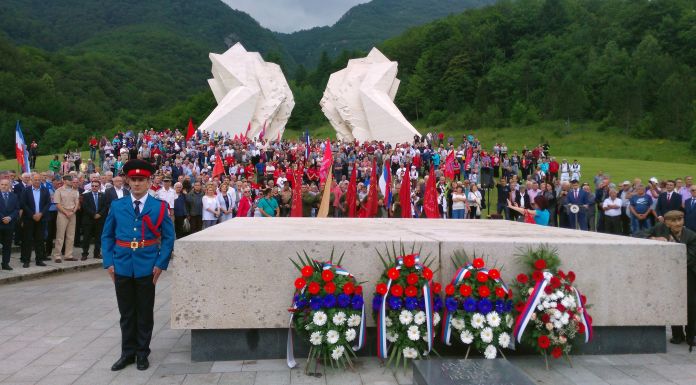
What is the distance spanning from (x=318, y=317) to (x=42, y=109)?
75.9 metres

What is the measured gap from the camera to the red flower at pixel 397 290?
4.47 meters

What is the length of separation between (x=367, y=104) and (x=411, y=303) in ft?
109

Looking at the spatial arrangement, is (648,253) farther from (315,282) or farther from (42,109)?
(42,109)

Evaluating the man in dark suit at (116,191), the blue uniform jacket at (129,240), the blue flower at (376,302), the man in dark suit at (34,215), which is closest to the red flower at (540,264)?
the blue flower at (376,302)

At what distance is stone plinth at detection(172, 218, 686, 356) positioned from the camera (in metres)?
4.68

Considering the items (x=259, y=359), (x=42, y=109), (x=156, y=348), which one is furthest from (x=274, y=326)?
(x=42, y=109)

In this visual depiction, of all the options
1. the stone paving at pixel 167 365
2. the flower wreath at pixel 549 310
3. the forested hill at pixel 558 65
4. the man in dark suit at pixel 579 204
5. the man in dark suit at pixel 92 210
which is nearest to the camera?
the stone paving at pixel 167 365

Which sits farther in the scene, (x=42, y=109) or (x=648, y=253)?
(x=42, y=109)

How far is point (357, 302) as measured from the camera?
4477mm

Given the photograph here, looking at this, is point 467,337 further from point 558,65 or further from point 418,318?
point 558,65

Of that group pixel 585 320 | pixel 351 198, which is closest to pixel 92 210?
pixel 351 198

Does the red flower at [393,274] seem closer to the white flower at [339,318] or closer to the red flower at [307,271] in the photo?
the white flower at [339,318]

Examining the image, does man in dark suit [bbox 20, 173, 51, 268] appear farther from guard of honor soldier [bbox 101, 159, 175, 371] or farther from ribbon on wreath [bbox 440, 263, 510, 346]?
ribbon on wreath [bbox 440, 263, 510, 346]

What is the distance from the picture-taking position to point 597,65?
2411 inches
